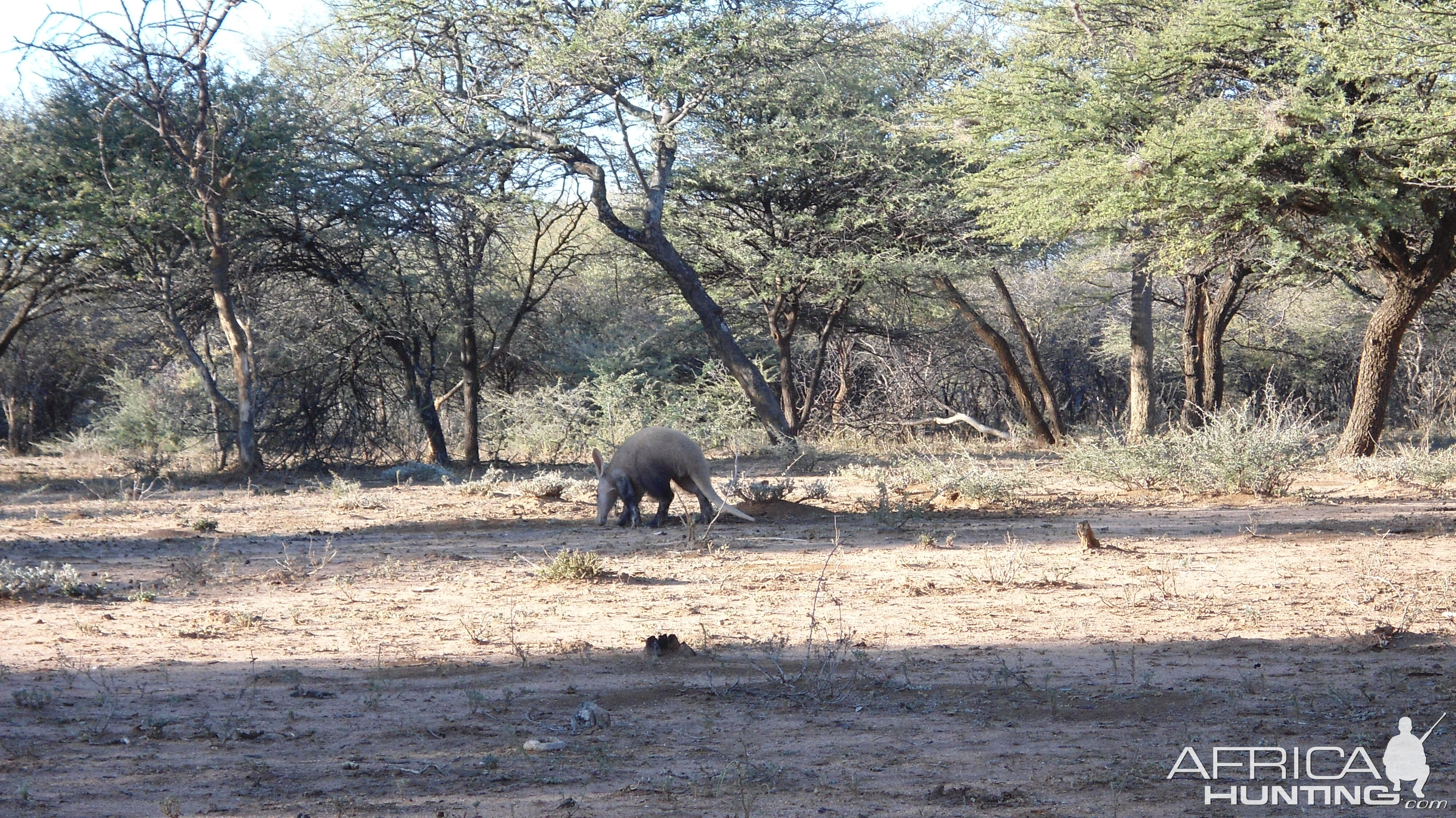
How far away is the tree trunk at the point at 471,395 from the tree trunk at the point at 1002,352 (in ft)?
23.6

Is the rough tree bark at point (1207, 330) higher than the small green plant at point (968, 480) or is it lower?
higher

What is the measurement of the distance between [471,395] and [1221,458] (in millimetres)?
10465

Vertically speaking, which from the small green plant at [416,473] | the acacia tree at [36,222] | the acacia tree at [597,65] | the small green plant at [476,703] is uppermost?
the acacia tree at [597,65]

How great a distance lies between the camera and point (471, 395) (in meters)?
17.1

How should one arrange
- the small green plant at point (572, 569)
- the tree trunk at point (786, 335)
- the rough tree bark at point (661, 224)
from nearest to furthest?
1. the small green plant at point (572, 569)
2. the rough tree bark at point (661, 224)
3. the tree trunk at point (786, 335)

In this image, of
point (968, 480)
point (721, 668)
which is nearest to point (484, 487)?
point (968, 480)

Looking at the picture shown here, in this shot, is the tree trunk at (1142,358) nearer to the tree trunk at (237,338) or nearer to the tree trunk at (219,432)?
the tree trunk at (237,338)

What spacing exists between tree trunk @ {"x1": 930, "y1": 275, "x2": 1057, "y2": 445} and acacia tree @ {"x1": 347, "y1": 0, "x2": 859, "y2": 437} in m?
4.11

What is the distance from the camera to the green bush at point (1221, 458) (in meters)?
11.2

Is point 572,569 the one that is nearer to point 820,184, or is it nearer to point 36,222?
point 36,222

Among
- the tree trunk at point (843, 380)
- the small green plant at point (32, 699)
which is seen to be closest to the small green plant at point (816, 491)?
the small green plant at point (32, 699)

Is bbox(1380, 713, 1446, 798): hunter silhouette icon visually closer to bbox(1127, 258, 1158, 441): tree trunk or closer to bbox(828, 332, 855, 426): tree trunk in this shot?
bbox(1127, 258, 1158, 441): tree trunk

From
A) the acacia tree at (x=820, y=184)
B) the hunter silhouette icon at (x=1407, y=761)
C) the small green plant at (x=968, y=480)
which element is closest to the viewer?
the hunter silhouette icon at (x=1407, y=761)

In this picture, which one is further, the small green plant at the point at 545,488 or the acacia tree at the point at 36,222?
the acacia tree at the point at 36,222
